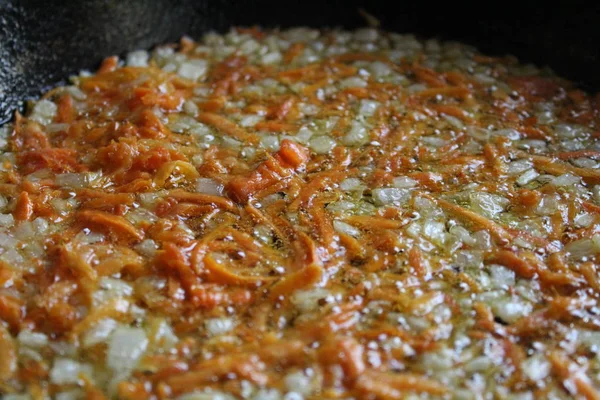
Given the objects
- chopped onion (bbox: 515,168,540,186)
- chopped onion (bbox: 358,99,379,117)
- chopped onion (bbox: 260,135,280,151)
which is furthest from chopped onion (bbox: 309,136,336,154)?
chopped onion (bbox: 515,168,540,186)

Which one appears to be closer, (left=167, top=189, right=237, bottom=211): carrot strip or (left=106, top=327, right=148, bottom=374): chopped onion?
(left=106, top=327, right=148, bottom=374): chopped onion

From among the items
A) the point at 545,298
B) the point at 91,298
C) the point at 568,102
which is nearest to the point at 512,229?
the point at 545,298

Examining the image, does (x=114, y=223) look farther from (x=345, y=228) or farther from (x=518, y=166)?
(x=518, y=166)

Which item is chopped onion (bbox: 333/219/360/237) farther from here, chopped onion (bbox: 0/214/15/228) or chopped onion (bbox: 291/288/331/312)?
chopped onion (bbox: 0/214/15/228)

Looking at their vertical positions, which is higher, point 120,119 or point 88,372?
point 120,119

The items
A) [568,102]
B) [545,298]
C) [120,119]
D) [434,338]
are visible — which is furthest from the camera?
[568,102]

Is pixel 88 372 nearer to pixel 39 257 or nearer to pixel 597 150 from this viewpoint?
pixel 39 257
